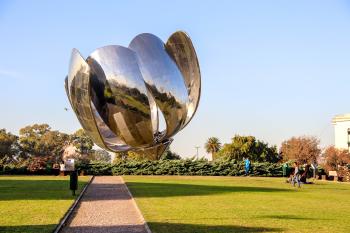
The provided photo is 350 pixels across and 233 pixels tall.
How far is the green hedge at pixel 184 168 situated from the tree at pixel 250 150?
110 feet

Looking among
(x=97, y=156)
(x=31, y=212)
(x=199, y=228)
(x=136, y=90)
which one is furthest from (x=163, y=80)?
(x=97, y=156)

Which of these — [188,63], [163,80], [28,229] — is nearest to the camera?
[163,80]

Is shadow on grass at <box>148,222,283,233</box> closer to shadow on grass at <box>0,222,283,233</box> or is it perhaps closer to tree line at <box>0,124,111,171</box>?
shadow on grass at <box>0,222,283,233</box>

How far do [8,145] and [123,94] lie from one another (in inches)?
3463

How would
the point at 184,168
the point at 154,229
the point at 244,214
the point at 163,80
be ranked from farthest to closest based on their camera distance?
1. the point at 184,168
2. the point at 244,214
3. the point at 154,229
4. the point at 163,80

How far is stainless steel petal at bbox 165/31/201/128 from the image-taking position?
5.62 metres

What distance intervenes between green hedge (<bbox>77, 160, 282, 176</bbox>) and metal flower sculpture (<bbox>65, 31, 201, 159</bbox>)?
51679 millimetres

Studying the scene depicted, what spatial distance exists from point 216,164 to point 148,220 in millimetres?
43745

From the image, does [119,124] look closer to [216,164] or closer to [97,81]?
[97,81]

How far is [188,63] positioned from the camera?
5734 mm

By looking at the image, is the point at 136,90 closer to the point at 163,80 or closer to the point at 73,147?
the point at 163,80

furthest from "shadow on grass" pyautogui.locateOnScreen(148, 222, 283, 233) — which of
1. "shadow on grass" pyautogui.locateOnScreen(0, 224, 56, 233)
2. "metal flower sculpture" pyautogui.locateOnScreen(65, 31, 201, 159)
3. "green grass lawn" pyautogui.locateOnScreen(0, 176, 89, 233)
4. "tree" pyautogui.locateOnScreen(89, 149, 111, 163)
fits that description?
"tree" pyautogui.locateOnScreen(89, 149, 111, 163)

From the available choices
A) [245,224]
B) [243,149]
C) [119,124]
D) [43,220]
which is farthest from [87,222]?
[243,149]

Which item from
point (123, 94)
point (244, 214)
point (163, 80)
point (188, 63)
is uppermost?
point (188, 63)
